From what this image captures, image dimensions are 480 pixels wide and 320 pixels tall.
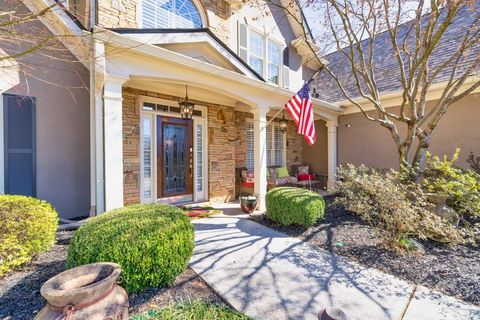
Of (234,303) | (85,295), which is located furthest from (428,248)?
(85,295)

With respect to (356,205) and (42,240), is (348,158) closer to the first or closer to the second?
(356,205)

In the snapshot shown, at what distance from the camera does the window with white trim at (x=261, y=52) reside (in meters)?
8.02

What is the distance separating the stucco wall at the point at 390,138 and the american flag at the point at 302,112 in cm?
386

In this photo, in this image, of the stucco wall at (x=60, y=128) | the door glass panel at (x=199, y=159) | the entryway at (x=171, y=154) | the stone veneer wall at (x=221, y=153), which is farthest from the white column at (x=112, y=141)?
the stone veneer wall at (x=221, y=153)

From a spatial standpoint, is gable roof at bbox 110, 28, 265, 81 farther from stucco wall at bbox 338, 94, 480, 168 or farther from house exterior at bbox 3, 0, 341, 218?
stucco wall at bbox 338, 94, 480, 168

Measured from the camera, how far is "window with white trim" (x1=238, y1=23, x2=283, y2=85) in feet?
26.3

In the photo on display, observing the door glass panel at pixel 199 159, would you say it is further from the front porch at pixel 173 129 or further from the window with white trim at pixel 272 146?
the window with white trim at pixel 272 146

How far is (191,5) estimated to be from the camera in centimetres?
685

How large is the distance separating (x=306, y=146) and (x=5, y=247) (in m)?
9.88

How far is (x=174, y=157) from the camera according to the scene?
676cm

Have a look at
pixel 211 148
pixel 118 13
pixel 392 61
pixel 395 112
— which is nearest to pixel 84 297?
pixel 118 13

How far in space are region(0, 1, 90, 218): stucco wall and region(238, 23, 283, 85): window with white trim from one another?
4780 millimetres

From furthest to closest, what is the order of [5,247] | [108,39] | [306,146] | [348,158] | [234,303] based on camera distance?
[306,146] → [348,158] → [108,39] → [5,247] → [234,303]

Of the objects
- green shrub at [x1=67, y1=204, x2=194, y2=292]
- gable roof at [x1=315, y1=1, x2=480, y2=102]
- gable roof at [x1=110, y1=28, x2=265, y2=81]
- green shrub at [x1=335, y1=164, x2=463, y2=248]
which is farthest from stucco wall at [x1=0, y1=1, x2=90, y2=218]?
gable roof at [x1=315, y1=1, x2=480, y2=102]
